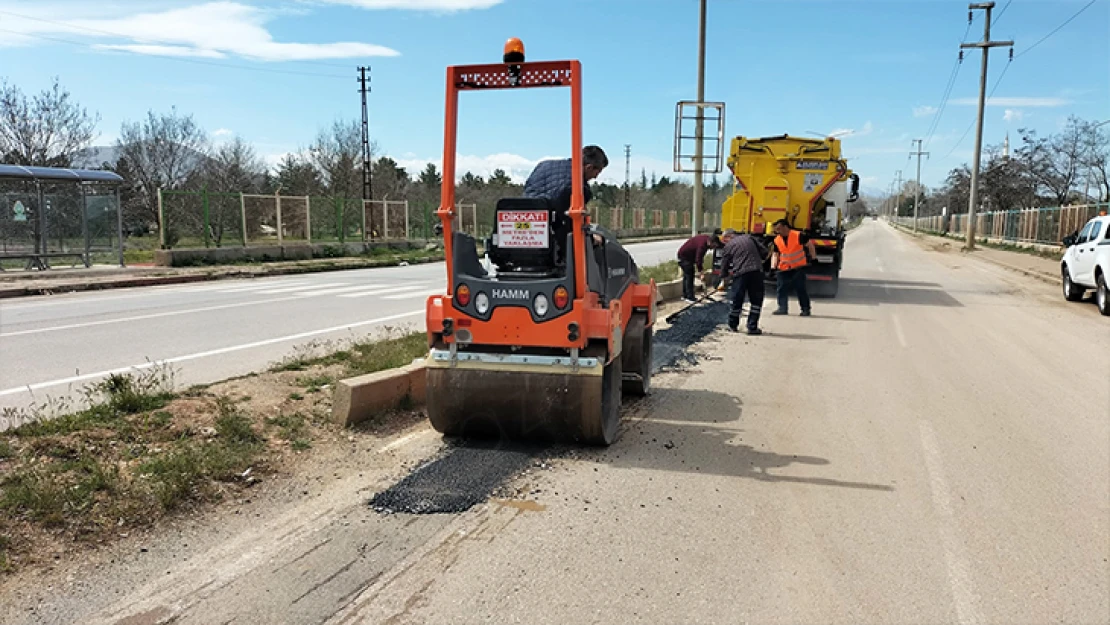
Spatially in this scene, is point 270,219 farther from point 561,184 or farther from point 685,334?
point 561,184

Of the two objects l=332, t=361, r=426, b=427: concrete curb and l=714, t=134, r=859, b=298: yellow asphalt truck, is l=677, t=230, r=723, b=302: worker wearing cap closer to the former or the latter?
l=714, t=134, r=859, b=298: yellow asphalt truck

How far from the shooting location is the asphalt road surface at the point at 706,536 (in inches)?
133

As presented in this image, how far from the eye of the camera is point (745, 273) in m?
11.5

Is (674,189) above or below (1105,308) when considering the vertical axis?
above

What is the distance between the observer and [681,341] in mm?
10633

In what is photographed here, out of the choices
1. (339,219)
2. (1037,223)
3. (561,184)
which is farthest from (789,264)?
(1037,223)

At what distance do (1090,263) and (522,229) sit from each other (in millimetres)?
14800

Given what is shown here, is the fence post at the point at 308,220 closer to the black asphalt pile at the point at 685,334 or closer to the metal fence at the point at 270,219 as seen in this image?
the metal fence at the point at 270,219

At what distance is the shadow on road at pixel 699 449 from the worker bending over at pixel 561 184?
1521mm

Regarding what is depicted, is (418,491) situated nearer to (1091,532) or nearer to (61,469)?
(61,469)

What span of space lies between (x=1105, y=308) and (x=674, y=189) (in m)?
70.5

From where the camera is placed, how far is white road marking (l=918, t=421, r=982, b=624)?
343 cm

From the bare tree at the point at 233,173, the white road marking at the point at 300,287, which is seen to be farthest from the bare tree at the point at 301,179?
the white road marking at the point at 300,287

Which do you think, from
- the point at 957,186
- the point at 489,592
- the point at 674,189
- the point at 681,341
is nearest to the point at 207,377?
the point at 489,592
